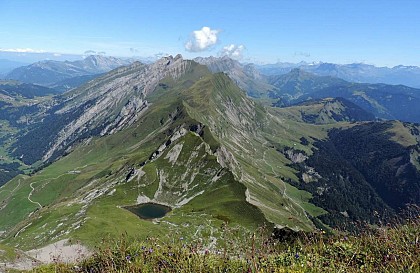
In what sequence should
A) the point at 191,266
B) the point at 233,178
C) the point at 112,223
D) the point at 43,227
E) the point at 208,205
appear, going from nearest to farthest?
the point at 191,266 → the point at 112,223 → the point at 43,227 → the point at 208,205 → the point at 233,178

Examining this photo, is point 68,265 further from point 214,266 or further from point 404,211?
point 404,211

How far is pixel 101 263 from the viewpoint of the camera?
13.0m

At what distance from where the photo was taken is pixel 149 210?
184m

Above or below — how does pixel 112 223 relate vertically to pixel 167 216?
above

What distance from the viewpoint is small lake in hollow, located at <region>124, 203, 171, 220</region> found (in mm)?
174012

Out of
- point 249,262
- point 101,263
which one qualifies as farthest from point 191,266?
point 101,263

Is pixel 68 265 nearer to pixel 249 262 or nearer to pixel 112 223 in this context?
pixel 249 262

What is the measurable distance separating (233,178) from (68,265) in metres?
184

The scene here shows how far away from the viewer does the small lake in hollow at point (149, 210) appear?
571 ft

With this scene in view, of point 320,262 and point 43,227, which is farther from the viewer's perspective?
point 43,227

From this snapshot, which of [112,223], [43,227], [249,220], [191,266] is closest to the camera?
[191,266]

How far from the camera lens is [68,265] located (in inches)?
576

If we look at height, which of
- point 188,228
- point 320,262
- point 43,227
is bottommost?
point 43,227

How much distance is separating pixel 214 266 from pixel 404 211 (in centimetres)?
904
